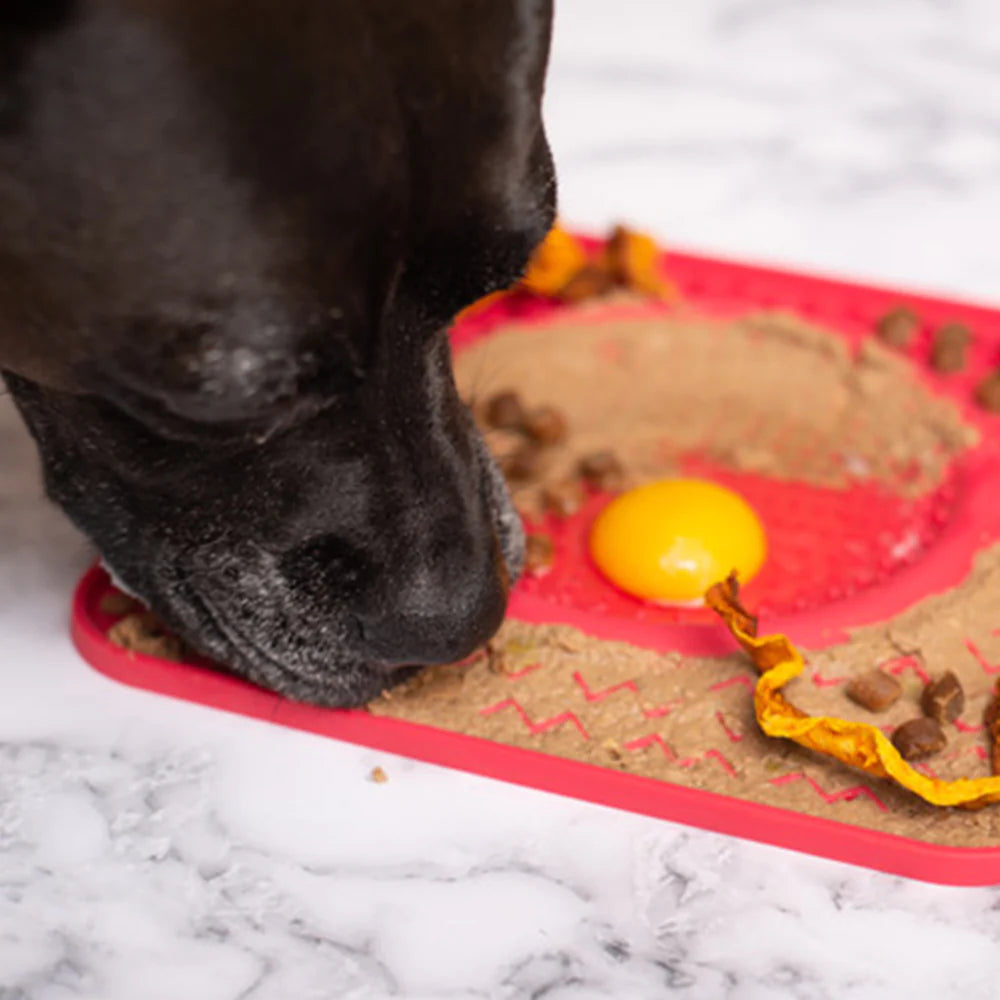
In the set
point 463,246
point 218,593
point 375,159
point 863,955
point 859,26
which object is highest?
point 375,159

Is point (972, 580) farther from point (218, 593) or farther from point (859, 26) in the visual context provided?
point (859, 26)

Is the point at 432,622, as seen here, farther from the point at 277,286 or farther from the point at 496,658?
the point at 277,286

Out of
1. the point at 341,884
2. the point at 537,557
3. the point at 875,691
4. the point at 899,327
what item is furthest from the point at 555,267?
the point at 341,884

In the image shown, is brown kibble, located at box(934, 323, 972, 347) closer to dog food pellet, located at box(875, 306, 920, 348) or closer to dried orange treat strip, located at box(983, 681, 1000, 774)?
dog food pellet, located at box(875, 306, 920, 348)

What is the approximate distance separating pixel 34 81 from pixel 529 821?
0.90m

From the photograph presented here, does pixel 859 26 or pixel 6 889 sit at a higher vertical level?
pixel 6 889

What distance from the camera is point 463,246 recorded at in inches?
67.9

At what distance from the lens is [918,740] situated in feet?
6.34

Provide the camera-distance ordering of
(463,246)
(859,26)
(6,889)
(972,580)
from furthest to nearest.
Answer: (859,26) → (972,580) → (6,889) → (463,246)

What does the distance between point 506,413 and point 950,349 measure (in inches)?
25.6

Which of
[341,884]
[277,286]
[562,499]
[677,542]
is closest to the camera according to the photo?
[277,286]

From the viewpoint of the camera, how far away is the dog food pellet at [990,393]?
102 inches

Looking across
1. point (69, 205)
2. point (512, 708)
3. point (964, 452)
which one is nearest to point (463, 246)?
point (69, 205)

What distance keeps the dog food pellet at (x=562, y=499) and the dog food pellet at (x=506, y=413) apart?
0.14 metres
